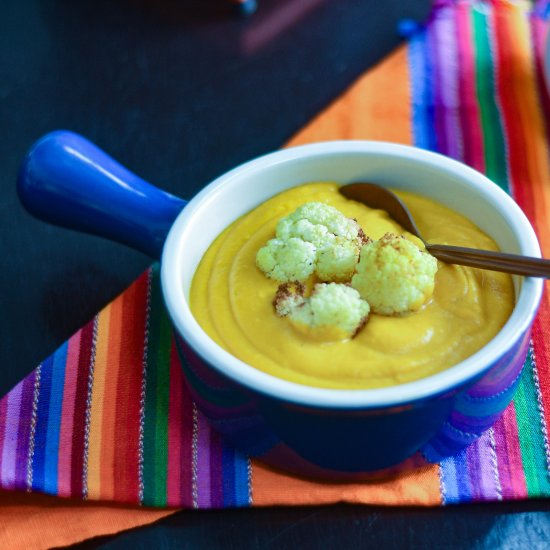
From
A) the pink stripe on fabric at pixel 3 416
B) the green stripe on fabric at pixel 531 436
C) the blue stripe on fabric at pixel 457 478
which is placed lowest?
the green stripe on fabric at pixel 531 436

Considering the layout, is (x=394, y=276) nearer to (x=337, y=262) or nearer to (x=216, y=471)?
(x=337, y=262)

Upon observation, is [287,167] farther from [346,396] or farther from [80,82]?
[80,82]

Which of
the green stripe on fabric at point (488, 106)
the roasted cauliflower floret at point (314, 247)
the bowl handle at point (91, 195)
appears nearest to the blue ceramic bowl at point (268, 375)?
the bowl handle at point (91, 195)

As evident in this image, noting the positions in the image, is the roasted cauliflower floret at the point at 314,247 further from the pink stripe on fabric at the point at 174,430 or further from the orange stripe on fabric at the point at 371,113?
the orange stripe on fabric at the point at 371,113

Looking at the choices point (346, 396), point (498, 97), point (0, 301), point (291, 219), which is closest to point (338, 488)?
point (346, 396)

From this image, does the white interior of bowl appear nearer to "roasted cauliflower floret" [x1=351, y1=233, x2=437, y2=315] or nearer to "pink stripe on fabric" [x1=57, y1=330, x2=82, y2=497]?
"roasted cauliflower floret" [x1=351, y1=233, x2=437, y2=315]

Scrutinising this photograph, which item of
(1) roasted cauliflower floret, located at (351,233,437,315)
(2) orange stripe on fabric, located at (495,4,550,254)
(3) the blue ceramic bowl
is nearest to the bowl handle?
(3) the blue ceramic bowl
